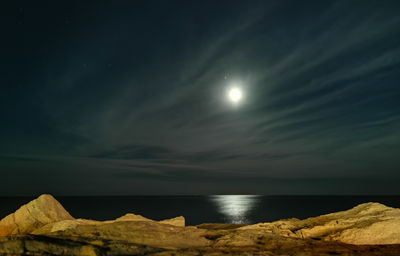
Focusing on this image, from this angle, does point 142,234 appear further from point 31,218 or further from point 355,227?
point 31,218

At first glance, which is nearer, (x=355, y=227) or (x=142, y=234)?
(x=142, y=234)

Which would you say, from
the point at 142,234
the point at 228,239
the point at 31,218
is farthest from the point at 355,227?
the point at 31,218

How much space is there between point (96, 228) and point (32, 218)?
48.4 ft

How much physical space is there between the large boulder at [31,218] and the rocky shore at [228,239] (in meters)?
6.82

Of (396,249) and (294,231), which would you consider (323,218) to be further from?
(396,249)

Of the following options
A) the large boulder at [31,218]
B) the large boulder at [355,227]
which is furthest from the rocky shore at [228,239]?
the large boulder at [31,218]

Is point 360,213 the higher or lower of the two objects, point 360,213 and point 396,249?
the higher

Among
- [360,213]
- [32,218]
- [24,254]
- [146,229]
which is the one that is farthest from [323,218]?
[32,218]

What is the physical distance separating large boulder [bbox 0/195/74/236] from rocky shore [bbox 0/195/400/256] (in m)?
6.82

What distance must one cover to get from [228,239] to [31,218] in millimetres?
21946

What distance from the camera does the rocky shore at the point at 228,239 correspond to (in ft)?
39.4

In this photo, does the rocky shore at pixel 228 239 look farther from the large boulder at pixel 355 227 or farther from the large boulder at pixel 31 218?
the large boulder at pixel 31 218

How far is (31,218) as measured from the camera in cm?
2534

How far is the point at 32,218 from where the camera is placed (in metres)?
25.3
